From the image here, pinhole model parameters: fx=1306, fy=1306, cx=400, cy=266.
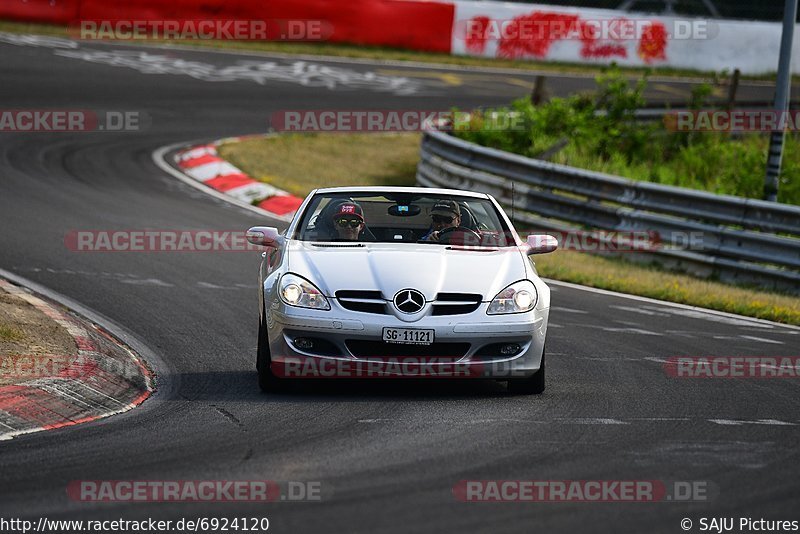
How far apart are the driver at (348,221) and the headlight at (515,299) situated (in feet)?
4.16

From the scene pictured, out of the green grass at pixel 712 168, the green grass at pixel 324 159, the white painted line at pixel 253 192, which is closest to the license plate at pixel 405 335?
the white painted line at pixel 253 192

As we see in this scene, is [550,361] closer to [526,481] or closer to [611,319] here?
[611,319]

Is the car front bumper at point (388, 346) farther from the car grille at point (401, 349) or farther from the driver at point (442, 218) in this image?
the driver at point (442, 218)

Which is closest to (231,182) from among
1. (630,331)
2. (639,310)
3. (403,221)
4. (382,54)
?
(639,310)

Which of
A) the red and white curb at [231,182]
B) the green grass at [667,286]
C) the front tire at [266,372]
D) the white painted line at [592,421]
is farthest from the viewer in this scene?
the red and white curb at [231,182]

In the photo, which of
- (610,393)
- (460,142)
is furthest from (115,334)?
(460,142)

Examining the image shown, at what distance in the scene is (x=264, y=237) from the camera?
878 cm

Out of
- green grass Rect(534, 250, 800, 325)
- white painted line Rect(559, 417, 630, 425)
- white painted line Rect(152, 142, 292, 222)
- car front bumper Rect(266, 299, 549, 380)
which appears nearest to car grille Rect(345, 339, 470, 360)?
car front bumper Rect(266, 299, 549, 380)

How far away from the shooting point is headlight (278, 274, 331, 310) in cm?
802

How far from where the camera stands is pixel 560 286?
13555 millimetres

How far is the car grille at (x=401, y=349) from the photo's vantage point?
7898 millimetres

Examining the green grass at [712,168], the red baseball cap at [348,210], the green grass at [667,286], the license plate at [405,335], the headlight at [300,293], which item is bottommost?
the green grass at [667,286]

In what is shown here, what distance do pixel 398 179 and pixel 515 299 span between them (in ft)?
43.0

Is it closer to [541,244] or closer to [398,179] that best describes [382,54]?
[398,179]
